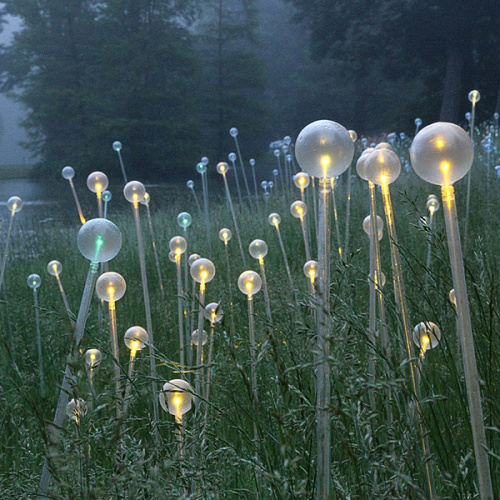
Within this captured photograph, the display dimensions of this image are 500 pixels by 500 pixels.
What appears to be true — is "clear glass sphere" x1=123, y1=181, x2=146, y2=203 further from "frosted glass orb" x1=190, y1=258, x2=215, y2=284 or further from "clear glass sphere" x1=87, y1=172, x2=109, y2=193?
"frosted glass orb" x1=190, y1=258, x2=215, y2=284

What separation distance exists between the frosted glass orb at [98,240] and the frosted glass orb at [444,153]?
434mm

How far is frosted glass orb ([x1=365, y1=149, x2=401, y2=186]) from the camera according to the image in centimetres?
88

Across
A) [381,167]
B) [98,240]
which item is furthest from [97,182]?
[381,167]

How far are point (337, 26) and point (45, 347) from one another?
18063 mm

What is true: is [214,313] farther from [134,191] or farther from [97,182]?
[97,182]

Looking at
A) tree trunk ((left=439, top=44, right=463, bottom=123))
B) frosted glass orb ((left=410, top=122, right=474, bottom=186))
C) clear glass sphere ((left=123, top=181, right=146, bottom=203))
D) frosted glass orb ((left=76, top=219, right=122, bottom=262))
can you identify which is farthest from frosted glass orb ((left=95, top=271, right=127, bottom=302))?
tree trunk ((left=439, top=44, right=463, bottom=123))

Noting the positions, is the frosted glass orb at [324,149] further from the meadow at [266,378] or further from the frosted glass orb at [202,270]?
the frosted glass orb at [202,270]

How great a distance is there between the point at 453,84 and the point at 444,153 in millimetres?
17463

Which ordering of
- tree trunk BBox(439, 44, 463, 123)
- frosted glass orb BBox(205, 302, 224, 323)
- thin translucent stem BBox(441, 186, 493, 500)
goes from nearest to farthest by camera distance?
1. thin translucent stem BBox(441, 186, 493, 500)
2. frosted glass orb BBox(205, 302, 224, 323)
3. tree trunk BBox(439, 44, 463, 123)

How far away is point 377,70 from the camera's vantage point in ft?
82.0

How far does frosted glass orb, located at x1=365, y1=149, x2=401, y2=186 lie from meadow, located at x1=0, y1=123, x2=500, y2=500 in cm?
4

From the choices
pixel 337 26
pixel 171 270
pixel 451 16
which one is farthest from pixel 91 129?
pixel 171 270

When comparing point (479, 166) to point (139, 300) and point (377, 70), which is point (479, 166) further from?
point (377, 70)

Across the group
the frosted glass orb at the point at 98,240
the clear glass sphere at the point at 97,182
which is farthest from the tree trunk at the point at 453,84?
the frosted glass orb at the point at 98,240
